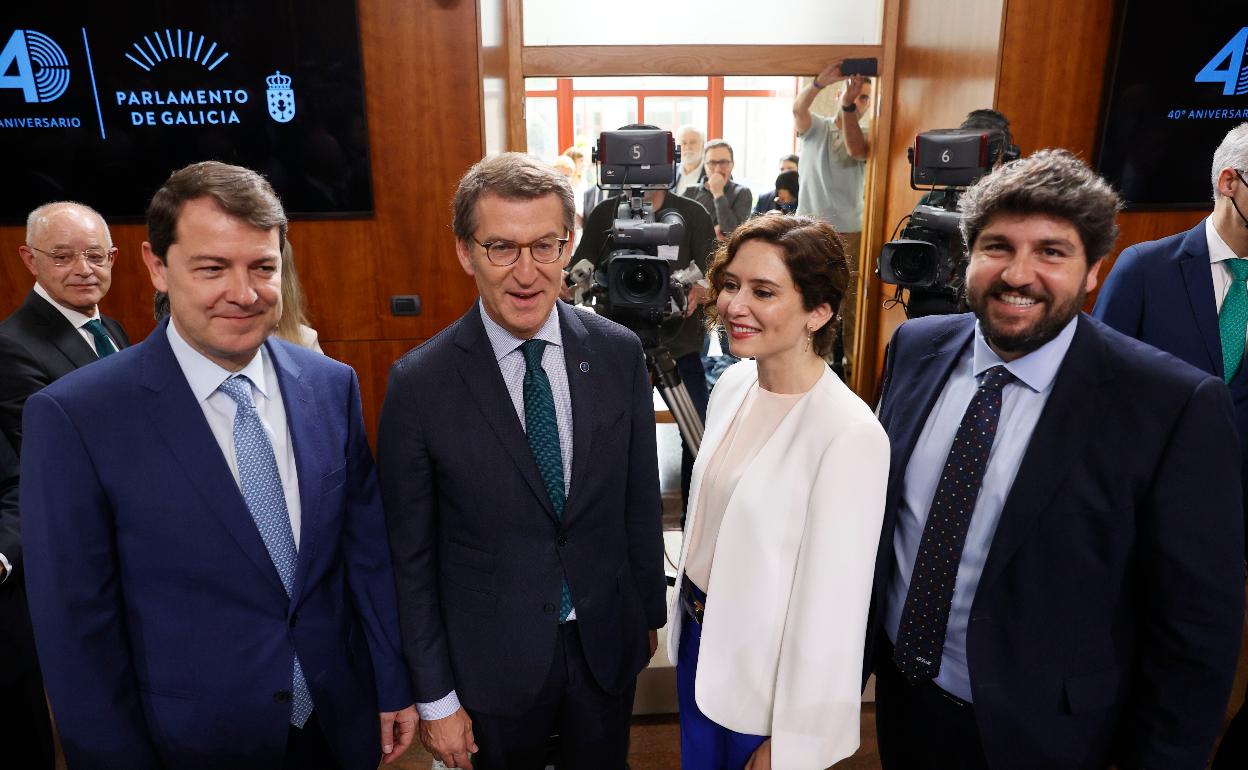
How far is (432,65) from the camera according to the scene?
3.29m

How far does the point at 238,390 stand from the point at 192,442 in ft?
0.35

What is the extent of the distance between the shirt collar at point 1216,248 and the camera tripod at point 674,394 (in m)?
1.47

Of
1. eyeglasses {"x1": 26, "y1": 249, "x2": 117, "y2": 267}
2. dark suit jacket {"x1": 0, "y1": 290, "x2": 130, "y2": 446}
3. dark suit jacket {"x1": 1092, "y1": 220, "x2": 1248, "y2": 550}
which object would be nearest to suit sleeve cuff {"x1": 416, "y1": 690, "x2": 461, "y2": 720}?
dark suit jacket {"x1": 0, "y1": 290, "x2": 130, "y2": 446}

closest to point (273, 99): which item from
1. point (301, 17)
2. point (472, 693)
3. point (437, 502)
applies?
point (301, 17)

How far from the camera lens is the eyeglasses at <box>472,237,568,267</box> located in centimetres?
137

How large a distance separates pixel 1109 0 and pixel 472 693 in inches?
139

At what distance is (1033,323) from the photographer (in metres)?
1.27

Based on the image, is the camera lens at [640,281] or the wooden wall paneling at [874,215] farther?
the wooden wall paneling at [874,215]

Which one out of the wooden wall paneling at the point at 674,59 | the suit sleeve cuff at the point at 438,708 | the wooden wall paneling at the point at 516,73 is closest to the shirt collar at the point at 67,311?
the suit sleeve cuff at the point at 438,708

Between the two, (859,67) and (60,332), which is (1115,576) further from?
(859,67)

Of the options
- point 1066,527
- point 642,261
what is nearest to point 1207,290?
point 1066,527

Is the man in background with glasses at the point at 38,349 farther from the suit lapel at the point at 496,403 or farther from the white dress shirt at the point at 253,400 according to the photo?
the suit lapel at the point at 496,403

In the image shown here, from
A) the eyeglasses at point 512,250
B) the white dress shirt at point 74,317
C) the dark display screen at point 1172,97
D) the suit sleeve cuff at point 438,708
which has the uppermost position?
the dark display screen at point 1172,97

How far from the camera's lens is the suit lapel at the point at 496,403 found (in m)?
1.40
